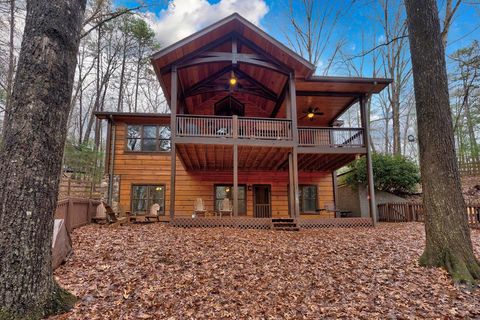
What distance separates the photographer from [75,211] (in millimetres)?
8250

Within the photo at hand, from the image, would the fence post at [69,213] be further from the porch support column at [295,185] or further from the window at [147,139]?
the porch support column at [295,185]

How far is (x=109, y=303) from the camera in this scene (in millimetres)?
3467

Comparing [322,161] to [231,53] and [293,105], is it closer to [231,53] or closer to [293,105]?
[293,105]

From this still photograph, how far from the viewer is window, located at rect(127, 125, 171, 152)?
12906 millimetres

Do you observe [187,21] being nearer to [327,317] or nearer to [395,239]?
[395,239]

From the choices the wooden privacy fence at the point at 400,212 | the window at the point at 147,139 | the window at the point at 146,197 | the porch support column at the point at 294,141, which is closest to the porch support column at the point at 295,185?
the porch support column at the point at 294,141

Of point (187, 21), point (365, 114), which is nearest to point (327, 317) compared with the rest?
point (365, 114)

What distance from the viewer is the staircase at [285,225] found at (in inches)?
369

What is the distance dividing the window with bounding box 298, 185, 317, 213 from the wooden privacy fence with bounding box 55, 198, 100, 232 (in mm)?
9446

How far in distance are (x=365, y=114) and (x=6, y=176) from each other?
11.7 metres

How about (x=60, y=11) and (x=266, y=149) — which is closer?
(x=60, y=11)

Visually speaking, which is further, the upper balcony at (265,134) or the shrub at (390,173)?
the shrub at (390,173)

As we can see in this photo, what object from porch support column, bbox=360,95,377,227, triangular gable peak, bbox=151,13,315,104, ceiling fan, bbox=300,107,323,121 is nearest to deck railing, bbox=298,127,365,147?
porch support column, bbox=360,95,377,227

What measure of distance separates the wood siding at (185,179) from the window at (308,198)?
24 centimetres
